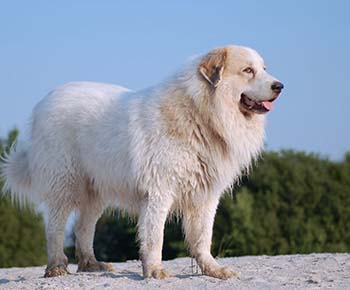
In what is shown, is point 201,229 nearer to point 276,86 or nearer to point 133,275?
point 133,275

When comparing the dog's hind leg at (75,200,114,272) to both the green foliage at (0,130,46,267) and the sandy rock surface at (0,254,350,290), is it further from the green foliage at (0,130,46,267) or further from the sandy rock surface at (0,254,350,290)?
the green foliage at (0,130,46,267)

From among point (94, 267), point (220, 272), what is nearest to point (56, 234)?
point (94, 267)

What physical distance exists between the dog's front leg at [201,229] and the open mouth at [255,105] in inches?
39.4

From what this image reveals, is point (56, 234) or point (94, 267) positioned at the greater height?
point (56, 234)

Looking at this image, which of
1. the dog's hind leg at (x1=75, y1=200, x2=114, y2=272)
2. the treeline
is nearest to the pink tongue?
the dog's hind leg at (x1=75, y1=200, x2=114, y2=272)

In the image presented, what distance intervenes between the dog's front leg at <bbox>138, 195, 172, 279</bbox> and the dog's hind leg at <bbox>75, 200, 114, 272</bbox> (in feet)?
4.39

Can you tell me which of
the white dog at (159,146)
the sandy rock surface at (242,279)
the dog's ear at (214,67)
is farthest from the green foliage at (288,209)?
the dog's ear at (214,67)

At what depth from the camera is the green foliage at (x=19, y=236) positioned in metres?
28.0

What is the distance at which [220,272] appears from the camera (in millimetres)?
8828

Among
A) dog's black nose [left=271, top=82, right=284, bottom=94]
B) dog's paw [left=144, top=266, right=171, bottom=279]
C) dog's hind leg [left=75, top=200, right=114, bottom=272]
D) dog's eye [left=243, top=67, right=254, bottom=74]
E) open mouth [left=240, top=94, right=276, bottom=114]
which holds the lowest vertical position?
dog's paw [left=144, top=266, right=171, bottom=279]

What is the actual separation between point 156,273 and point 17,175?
2486mm

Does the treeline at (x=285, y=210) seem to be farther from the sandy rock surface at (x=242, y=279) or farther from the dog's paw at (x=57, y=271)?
the dog's paw at (x=57, y=271)

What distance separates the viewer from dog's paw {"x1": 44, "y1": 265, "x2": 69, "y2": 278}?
9.41m

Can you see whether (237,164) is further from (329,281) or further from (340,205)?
(340,205)
